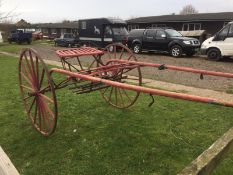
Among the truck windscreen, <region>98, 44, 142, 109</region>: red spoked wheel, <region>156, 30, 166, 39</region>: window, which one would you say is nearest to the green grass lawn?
<region>98, 44, 142, 109</region>: red spoked wheel

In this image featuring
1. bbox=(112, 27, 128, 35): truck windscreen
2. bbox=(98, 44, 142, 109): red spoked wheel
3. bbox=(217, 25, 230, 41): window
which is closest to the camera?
bbox=(98, 44, 142, 109): red spoked wheel

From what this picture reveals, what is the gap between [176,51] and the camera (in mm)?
17125

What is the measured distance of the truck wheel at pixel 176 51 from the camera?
1700 cm

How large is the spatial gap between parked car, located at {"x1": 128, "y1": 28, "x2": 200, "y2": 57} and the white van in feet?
4.07

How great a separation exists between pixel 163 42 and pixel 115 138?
1376 centimetres

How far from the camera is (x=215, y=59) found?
15516 millimetres

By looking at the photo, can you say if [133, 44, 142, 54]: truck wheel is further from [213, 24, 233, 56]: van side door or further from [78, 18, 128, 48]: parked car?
[213, 24, 233, 56]: van side door

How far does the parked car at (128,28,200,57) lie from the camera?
17.0 m

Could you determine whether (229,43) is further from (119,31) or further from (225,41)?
(119,31)

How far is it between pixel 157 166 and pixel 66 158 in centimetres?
125

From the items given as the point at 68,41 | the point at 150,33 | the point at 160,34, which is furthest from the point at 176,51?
the point at 68,41

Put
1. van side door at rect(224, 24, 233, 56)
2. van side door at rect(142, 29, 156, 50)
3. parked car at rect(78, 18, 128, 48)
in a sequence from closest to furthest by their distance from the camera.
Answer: van side door at rect(224, 24, 233, 56), van side door at rect(142, 29, 156, 50), parked car at rect(78, 18, 128, 48)

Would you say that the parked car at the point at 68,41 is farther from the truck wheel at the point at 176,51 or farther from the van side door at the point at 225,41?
the van side door at the point at 225,41

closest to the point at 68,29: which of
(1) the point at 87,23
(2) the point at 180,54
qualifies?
(1) the point at 87,23
